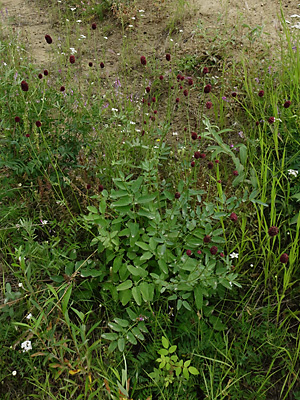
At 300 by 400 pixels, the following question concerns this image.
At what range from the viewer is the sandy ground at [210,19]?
12.3 ft

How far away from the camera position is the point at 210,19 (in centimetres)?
401

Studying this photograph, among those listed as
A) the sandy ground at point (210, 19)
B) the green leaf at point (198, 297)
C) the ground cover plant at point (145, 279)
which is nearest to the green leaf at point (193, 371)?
the ground cover plant at point (145, 279)

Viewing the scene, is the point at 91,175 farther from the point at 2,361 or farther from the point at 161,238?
the point at 2,361

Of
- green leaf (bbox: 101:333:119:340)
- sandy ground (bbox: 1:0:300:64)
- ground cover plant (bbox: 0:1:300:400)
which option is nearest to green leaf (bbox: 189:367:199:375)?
ground cover plant (bbox: 0:1:300:400)

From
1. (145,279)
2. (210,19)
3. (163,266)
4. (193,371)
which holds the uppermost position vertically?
(210,19)

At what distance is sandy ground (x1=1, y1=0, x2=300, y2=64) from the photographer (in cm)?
376

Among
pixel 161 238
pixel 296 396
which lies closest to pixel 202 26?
pixel 161 238

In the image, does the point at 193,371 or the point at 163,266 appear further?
the point at 163,266

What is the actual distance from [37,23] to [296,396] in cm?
509

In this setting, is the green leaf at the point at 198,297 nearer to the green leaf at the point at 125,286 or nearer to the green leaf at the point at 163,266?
the green leaf at the point at 163,266

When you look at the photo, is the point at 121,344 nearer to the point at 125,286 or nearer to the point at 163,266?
the point at 125,286

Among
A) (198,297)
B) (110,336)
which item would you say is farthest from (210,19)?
(110,336)

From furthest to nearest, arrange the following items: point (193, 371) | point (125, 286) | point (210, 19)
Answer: point (210, 19), point (125, 286), point (193, 371)

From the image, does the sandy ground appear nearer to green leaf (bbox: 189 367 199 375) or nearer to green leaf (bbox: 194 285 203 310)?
green leaf (bbox: 194 285 203 310)
